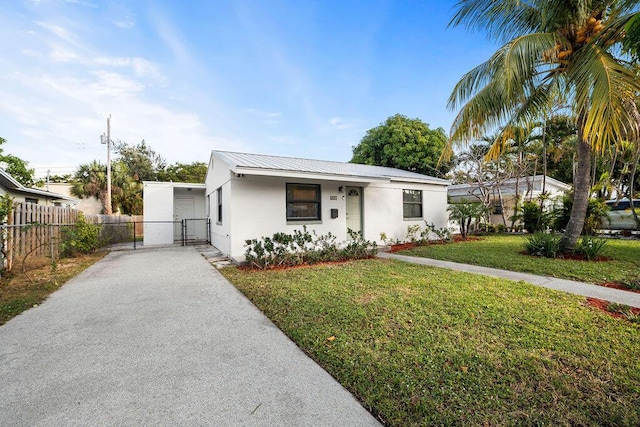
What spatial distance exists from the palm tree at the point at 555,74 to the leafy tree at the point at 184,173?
26540mm

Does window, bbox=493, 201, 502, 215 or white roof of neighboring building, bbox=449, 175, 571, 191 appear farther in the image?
window, bbox=493, 201, 502, 215

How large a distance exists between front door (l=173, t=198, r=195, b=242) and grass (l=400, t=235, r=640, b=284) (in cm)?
1074

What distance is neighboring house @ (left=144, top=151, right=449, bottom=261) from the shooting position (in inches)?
313

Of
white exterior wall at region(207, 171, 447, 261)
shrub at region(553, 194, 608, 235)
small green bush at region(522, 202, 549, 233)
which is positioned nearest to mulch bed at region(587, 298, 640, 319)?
white exterior wall at region(207, 171, 447, 261)

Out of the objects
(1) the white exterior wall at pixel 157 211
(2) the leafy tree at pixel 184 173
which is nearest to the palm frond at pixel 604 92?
(1) the white exterior wall at pixel 157 211

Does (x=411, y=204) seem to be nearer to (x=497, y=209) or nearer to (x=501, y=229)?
(x=501, y=229)

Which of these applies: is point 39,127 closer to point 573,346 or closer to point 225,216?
point 225,216

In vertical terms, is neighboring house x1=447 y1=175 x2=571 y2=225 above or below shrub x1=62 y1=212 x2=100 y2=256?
above

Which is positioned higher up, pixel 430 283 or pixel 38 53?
pixel 38 53

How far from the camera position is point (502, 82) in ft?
19.5

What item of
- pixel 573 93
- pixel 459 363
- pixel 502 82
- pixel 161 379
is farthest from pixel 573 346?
pixel 573 93

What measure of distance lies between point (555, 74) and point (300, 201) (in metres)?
7.58

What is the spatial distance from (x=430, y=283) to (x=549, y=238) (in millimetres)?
4735

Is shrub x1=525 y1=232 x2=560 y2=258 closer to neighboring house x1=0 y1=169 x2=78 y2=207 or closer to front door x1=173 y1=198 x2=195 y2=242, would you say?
front door x1=173 y1=198 x2=195 y2=242
